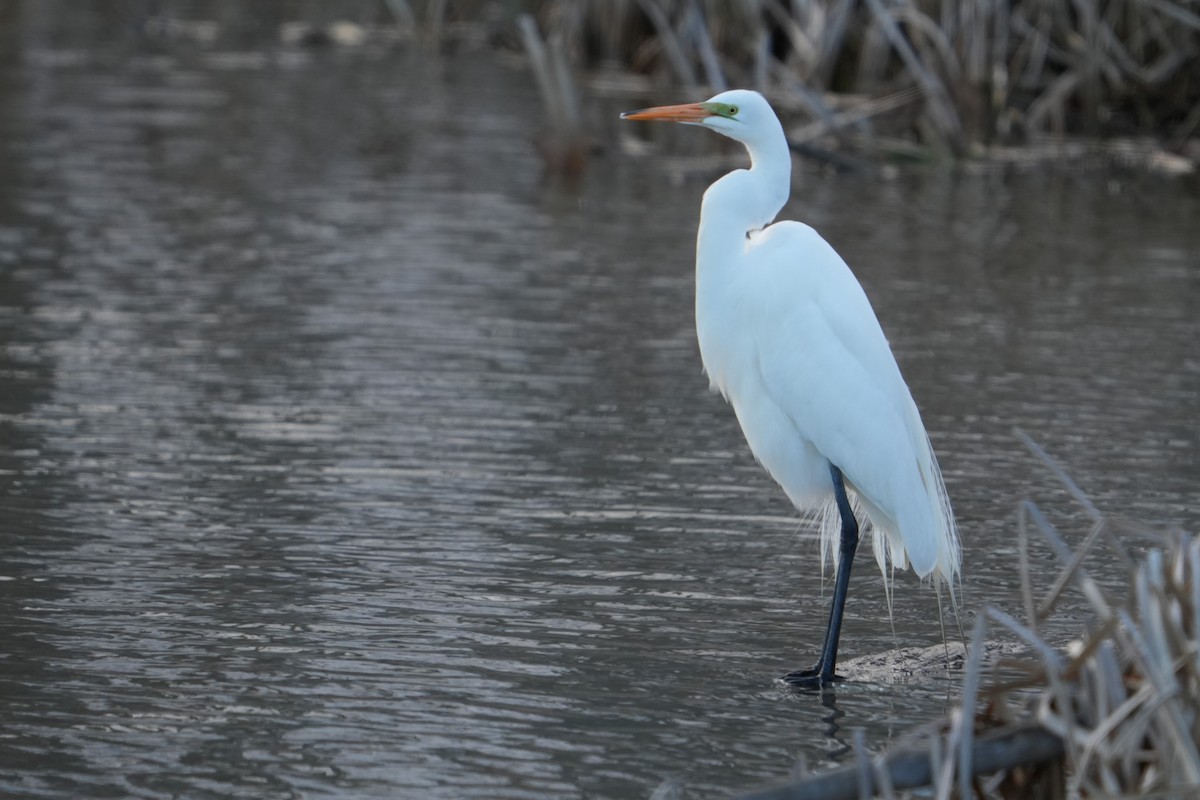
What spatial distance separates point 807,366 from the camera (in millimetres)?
4566

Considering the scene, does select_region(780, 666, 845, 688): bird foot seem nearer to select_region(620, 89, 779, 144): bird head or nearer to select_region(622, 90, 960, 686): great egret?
select_region(622, 90, 960, 686): great egret

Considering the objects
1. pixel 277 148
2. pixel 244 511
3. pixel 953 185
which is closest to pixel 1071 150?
pixel 953 185

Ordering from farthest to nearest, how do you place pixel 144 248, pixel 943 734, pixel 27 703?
pixel 144 248, pixel 27 703, pixel 943 734

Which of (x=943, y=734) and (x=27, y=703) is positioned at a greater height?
(x=943, y=734)

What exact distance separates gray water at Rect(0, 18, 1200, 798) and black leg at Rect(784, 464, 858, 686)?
0.23ft

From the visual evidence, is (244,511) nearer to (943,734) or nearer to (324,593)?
(324,593)

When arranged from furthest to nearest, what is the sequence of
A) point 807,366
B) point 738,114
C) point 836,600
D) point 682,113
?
point 682,113
point 738,114
point 807,366
point 836,600

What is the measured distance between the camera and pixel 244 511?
5539 millimetres

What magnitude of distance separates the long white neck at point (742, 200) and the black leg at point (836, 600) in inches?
23.9

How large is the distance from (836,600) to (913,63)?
29.3 ft

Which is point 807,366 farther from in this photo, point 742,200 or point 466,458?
point 466,458

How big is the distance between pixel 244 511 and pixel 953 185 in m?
8.10

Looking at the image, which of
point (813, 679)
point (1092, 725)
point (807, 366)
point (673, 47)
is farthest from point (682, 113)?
point (673, 47)

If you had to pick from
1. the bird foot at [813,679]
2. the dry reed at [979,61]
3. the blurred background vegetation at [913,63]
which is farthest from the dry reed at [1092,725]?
the dry reed at [979,61]
